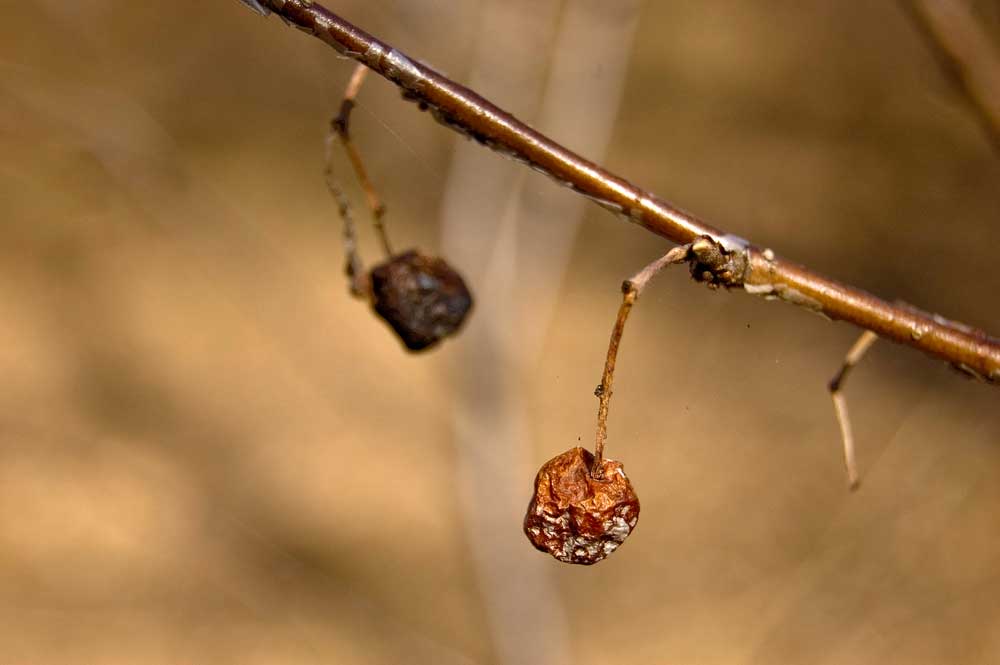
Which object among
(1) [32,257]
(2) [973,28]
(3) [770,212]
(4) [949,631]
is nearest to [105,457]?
(1) [32,257]

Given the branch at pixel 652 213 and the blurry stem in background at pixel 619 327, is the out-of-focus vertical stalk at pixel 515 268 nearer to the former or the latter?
the branch at pixel 652 213

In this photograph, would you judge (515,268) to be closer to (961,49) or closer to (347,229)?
(961,49)

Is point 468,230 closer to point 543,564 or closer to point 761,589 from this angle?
point 543,564

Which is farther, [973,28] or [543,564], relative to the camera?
[543,564]

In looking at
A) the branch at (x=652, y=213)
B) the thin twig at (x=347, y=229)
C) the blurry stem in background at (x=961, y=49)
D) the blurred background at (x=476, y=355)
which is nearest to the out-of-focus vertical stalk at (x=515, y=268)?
the blurred background at (x=476, y=355)

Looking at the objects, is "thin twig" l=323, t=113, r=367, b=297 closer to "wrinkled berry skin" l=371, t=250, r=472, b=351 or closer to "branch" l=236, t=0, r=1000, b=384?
"wrinkled berry skin" l=371, t=250, r=472, b=351

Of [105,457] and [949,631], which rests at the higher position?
[105,457]
